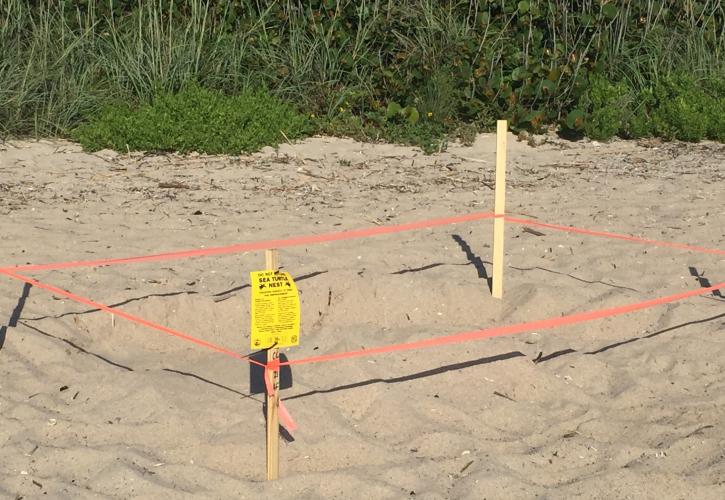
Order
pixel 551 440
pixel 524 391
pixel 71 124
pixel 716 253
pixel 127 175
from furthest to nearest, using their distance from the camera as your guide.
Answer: pixel 71 124 → pixel 127 175 → pixel 716 253 → pixel 524 391 → pixel 551 440

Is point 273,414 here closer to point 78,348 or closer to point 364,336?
point 364,336

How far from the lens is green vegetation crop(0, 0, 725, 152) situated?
855cm

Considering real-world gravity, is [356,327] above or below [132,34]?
below

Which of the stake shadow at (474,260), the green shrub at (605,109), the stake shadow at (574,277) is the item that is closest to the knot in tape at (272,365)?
the stake shadow at (474,260)

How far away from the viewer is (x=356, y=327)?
5.33 meters

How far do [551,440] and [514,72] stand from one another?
506 cm

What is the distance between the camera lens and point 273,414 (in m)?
3.79

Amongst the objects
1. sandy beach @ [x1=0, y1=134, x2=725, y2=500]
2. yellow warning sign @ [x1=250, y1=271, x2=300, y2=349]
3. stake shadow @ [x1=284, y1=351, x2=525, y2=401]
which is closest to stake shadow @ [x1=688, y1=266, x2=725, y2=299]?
sandy beach @ [x1=0, y1=134, x2=725, y2=500]

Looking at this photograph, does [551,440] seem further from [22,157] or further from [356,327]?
[22,157]

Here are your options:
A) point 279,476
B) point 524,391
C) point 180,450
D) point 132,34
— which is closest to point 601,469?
point 524,391

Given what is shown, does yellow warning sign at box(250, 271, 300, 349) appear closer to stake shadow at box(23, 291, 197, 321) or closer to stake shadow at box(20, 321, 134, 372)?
stake shadow at box(20, 321, 134, 372)

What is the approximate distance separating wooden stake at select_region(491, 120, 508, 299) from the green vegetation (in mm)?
3054

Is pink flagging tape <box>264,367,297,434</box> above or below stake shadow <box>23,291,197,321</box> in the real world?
above

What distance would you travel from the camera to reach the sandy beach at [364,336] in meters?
Answer: 4.02
